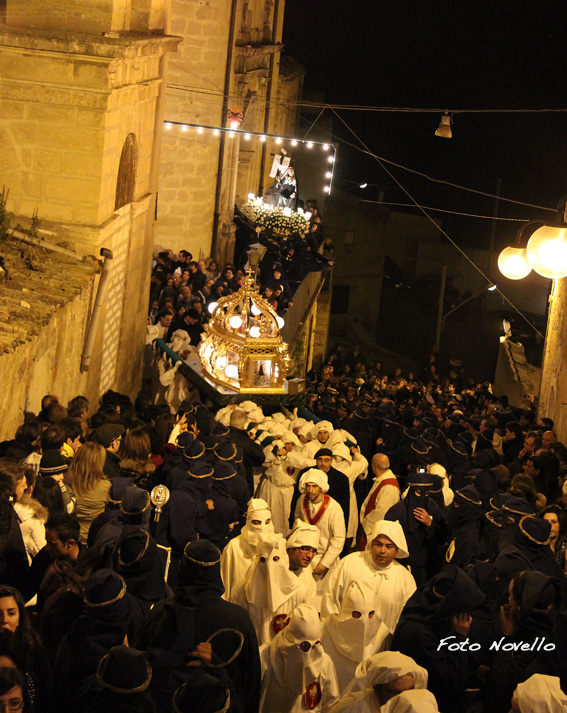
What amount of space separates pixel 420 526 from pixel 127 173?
25.0 ft

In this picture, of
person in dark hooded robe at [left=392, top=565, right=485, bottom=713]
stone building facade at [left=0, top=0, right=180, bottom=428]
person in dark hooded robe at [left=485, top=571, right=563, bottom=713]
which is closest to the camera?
person in dark hooded robe at [left=485, top=571, right=563, bottom=713]

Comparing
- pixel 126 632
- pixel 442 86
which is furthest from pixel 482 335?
pixel 126 632

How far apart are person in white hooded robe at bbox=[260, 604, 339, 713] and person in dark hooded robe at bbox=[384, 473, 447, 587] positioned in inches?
103

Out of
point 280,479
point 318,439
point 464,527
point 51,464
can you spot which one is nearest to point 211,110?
point 318,439

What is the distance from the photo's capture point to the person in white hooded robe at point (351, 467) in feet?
34.4

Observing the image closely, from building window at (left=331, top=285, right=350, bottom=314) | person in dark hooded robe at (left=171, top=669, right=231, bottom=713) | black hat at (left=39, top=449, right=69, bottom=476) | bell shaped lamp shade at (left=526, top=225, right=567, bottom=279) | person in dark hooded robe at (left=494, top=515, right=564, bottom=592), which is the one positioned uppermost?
bell shaped lamp shade at (left=526, top=225, right=567, bottom=279)

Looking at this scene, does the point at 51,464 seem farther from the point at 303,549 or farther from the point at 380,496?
the point at 380,496

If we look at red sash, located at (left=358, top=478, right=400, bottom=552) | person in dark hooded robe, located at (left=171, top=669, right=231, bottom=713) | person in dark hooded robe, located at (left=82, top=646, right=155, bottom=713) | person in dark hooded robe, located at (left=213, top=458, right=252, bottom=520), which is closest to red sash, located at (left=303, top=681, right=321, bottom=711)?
person in dark hooded robe, located at (left=171, top=669, right=231, bottom=713)

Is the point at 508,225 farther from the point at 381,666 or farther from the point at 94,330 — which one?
the point at 381,666

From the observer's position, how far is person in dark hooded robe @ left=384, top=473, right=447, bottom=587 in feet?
28.5

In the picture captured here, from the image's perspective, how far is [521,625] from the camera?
625 centimetres

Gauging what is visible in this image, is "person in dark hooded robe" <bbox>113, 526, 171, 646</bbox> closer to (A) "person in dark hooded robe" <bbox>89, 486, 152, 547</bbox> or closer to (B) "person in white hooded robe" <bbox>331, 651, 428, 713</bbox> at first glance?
(A) "person in dark hooded robe" <bbox>89, 486, 152, 547</bbox>

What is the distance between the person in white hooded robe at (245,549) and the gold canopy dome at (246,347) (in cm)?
636

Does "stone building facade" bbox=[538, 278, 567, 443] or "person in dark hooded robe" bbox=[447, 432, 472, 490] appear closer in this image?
"person in dark hooded robe" bbox=[447, 432, 472, 490]
